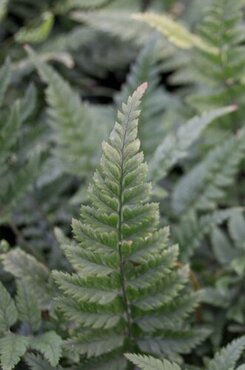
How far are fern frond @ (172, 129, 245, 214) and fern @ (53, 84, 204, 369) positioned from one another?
1.60 feet

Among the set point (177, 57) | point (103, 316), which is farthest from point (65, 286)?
point (177, 57)

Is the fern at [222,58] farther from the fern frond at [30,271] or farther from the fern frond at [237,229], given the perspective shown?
the fern frond at [30,271]

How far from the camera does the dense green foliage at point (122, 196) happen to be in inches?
43.1

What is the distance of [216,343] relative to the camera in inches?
58.3

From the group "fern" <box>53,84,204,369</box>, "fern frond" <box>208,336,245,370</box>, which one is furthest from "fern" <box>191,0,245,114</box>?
"fern frond" <box>208,336,245,370</box>

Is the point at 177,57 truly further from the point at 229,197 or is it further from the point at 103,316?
the point at 103,316

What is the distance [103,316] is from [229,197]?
0.86m

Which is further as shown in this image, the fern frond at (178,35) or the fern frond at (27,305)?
the fern frond at (178,35)

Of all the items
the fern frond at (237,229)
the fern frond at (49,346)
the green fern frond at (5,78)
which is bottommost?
the fern frond at (237,229)

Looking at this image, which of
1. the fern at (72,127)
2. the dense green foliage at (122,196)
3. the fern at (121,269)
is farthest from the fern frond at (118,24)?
the fern at (121,269)

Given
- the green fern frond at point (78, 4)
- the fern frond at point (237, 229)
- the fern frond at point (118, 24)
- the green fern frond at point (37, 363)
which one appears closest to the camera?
the green fern frond at point (37, 363)

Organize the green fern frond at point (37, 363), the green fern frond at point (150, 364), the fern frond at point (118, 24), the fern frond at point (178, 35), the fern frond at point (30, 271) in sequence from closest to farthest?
the green fern frond at point (150, 364)
the green fern frond at point (37, 363)
the fern frond at point (30, 271)
the fern frond at point (178, 35)
the fern frond at point (118, 24)

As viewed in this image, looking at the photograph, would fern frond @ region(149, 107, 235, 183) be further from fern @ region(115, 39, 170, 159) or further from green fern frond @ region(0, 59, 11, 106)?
green fern frond @ region(0, 59, 11, 106)

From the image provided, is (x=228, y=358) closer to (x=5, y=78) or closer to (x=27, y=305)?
(x=27, y=305)
